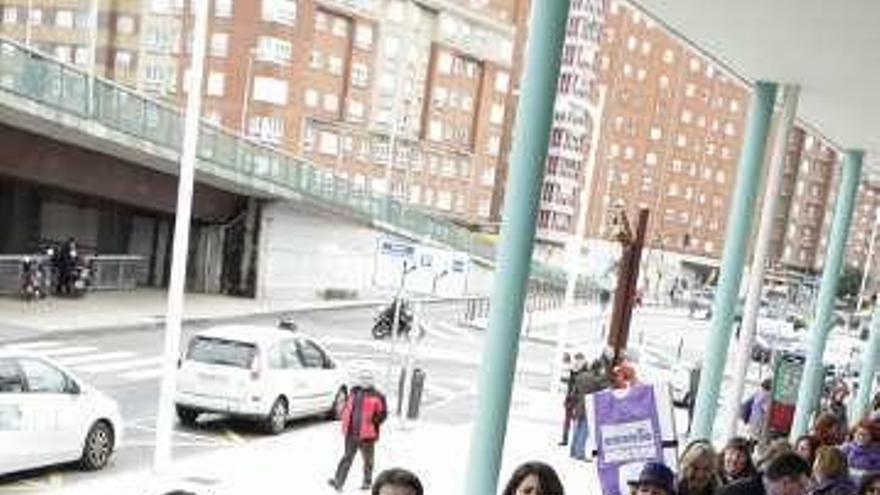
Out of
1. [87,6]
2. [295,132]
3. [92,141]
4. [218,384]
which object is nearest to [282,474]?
[218,384]

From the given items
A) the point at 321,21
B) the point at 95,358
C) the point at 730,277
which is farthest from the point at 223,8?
the point at 730,277

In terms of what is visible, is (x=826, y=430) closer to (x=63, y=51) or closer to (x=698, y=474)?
(x=698, y=474)

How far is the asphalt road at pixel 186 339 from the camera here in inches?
685

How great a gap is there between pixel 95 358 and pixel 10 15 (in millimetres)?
67341

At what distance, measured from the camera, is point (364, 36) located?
259 feet

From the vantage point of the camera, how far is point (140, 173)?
3572 centimetres

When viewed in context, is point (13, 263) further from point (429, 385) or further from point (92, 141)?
point (429, 385)

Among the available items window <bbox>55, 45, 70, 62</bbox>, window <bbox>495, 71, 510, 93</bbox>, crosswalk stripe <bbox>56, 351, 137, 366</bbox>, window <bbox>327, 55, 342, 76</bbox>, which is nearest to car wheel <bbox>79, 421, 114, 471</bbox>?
crosswalk stripe <bbox>56, 351, 137, 366</bbox>

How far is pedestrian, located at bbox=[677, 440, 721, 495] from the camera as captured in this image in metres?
6.80

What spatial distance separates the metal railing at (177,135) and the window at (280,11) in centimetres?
1916

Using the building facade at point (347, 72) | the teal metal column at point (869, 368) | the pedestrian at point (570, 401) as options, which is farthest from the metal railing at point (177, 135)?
the teal metal column at point (869, 368)

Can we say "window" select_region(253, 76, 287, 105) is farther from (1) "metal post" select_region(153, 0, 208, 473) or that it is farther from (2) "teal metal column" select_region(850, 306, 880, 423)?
(1) "metal post" select_region(153, 0, 208, 473)

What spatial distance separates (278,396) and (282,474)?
→ 10.1 feet

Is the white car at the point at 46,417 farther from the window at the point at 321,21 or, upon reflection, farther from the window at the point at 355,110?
the window at the point at 355,110
